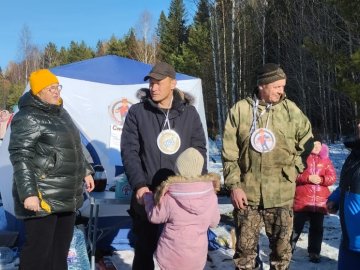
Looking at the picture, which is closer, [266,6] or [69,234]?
[69,234]

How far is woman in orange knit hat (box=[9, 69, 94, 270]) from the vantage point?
297cm

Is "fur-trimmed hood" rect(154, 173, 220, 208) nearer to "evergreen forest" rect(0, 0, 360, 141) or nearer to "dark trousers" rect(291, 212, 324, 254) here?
"dark trousers" rect(291, 212, 324, 254)

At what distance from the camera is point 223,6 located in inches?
781

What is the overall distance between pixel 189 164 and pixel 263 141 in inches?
22.5

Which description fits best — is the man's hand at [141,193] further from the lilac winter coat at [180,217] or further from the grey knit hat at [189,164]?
the grey knit hat at [189,164]

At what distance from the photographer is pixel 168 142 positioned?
3.09 meters

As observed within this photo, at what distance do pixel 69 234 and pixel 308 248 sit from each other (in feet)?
8.25

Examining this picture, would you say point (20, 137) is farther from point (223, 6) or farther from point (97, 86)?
point (223, 6)

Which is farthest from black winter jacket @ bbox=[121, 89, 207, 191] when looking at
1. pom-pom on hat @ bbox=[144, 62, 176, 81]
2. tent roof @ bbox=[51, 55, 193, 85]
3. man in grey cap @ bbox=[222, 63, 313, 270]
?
tent roof @ bbox=[51, 55, 193, 85]

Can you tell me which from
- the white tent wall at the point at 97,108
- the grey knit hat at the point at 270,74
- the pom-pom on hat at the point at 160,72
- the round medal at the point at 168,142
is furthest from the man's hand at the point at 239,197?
the white tent wall at the point at 97,108

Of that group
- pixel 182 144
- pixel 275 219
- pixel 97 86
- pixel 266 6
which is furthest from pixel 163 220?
pixel 266 6

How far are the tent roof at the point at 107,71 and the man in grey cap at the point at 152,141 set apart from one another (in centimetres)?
298

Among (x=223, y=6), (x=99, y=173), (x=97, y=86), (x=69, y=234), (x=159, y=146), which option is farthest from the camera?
(x=223, y=6)

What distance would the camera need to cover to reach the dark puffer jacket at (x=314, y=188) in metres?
4.52
